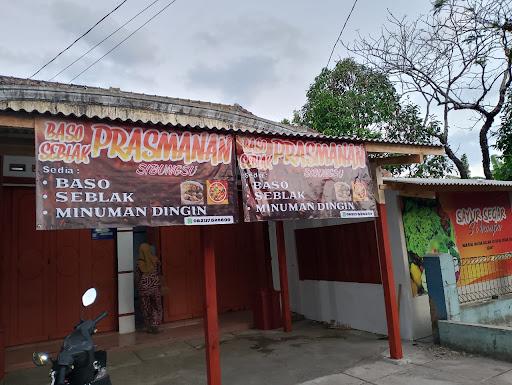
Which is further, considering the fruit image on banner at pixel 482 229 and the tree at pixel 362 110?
the tree at pixel 362 110

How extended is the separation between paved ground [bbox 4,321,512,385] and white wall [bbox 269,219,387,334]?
1.28 feet

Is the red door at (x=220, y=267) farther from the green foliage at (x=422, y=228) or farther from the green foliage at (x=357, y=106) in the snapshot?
the green foliage at (x=357, y=106)

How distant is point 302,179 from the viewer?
488cm

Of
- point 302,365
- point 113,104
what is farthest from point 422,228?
point 113,104

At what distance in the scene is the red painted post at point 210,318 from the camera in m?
4.32

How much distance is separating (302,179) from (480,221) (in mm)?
5358

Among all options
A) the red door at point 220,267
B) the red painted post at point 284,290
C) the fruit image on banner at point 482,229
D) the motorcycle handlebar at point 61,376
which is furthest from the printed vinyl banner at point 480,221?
→ the motorcycle handlebar at point 61,376

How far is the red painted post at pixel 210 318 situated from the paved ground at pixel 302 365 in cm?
81

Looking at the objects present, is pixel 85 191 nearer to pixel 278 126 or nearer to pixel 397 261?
pixel 397 261

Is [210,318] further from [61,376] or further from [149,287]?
[149,287]

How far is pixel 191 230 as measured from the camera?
8555 millimetres

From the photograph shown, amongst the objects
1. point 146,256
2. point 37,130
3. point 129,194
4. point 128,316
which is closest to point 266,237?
point 146,256

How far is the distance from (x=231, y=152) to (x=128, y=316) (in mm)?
4429

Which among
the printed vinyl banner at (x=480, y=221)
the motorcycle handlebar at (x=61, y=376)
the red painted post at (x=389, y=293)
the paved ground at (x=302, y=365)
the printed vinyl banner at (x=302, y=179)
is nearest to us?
the motorcycle handlebar at (x=61, y=376)
